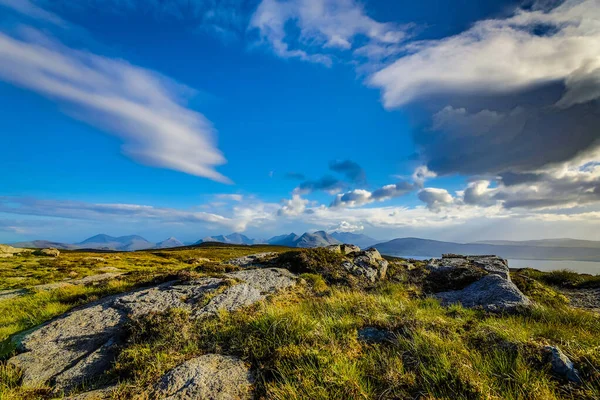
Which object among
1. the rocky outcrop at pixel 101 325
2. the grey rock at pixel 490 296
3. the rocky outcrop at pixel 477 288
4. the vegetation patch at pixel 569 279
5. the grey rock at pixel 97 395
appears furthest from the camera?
the vegetation patch at pixel 569 279

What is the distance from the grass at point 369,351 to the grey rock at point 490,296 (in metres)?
0.73

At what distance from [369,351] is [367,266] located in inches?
421

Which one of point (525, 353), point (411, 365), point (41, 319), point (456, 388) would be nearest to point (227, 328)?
point (411, 365)

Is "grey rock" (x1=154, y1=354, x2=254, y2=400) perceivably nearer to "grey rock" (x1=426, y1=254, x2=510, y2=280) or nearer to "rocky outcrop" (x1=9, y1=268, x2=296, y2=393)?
"rocky outcrop" (x1=9, y1=268, x2=296, y2=393)

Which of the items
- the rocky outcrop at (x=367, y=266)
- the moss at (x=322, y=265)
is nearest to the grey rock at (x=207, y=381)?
the moss at (x=322, y=265)

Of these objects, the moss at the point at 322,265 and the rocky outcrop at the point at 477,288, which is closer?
the rocky outcrop at the point at 477,288

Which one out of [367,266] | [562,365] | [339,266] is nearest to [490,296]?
[562,365]

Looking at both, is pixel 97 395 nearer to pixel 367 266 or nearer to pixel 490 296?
pixel 490 296

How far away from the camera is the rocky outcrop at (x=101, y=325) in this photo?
6884 mm

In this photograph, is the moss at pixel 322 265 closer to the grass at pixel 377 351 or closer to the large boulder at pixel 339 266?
the large boulder at pixel 339 266

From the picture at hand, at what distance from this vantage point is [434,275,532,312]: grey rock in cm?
932

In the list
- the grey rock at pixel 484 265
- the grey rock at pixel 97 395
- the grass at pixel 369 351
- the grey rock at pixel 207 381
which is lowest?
the grey rock at pixel 97 395

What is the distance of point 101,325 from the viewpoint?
8781 mm

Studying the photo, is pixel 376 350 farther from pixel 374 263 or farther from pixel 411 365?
pixel 374 263
